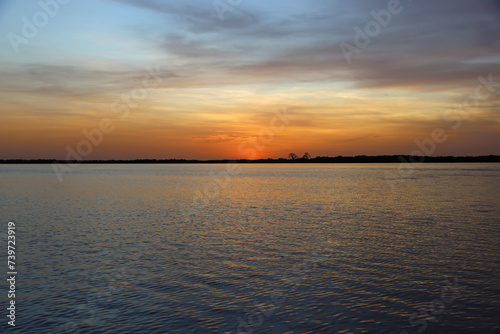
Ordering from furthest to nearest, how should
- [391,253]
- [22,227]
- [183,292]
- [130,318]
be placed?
[22,227] → [391,253] → [183,292] → [130,318]

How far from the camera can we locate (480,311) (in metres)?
17.5

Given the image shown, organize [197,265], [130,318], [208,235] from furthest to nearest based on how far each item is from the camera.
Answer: [208,235] < [197,265] < [130,318]

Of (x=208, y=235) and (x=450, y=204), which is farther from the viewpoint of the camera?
(x=450, y=204)

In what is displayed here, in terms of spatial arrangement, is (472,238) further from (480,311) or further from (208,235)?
(208,235)

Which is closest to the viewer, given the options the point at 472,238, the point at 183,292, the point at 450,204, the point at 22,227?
the point at 183,292

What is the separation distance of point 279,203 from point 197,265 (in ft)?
130

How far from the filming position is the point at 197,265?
25.2 m

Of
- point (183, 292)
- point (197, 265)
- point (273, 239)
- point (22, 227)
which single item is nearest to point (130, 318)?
point (183, 292)

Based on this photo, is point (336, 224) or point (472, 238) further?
point (336, 224)

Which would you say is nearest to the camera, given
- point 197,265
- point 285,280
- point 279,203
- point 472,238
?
point 285,280

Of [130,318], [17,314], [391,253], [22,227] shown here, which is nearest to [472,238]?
[391,253]

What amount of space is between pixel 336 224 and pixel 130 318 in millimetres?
28818

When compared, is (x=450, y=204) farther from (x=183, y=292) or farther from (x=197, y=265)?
(x=183, y=292)

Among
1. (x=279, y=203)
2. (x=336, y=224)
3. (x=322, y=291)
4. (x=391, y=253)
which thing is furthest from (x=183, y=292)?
(x=279, y=203)
